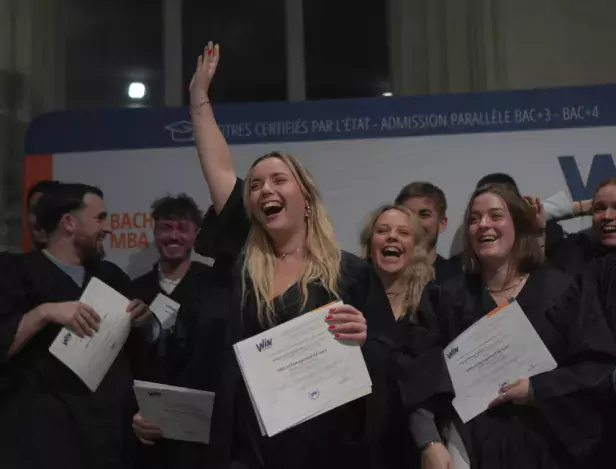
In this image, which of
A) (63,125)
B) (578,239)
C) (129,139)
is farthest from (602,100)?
(63,125)

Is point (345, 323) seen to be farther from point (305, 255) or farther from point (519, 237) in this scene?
point (519, 237)

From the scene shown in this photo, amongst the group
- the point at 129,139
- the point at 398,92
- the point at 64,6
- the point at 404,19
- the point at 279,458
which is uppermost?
the point at 64,6

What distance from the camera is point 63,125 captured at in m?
3.08

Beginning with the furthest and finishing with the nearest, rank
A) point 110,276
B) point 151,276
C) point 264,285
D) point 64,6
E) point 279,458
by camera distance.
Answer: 1. point 64,6
2. point 151,276
3. point 110,276
4. point 264,285
5. point 279,458

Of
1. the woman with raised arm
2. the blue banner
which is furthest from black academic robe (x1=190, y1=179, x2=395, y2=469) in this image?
the blue banner

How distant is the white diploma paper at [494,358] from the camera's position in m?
1.90

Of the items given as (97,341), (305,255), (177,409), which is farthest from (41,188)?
(305,255)

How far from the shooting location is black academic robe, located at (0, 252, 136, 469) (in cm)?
230

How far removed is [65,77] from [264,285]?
3163 millimetres

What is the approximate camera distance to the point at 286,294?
174 centimetres

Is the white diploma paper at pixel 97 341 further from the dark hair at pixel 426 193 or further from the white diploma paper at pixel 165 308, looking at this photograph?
the dark hair at pixel 426 193

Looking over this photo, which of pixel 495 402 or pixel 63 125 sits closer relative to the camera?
pixel 495 402

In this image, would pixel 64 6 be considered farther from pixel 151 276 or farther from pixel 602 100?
pixel 602 100

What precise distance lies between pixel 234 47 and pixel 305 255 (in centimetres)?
313
